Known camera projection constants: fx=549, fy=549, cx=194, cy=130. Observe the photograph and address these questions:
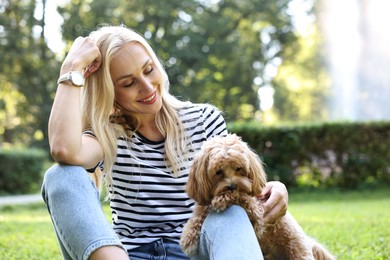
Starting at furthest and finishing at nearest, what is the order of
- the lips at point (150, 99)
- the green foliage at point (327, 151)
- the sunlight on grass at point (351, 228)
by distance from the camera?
the green foliage at point (327, 151), the sunlight on grass at point (351, 228), the lips at point (150, 99)

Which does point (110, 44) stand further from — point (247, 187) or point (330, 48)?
point (330, 48)

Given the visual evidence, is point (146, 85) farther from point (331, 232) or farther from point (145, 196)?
point (331, 232)

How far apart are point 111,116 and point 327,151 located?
11.1m

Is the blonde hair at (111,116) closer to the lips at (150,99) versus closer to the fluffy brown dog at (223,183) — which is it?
the lips at (150,99)

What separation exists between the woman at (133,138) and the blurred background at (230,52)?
25091mm

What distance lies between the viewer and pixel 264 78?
118 feet

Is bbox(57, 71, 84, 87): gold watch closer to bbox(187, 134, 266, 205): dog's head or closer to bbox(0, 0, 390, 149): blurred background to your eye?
bbox(187, 134, 266, 205): dog's head

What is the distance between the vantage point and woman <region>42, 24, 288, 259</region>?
3117 millimetres

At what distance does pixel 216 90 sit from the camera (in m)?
34.2

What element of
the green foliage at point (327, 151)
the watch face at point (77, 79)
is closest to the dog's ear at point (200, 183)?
the watch face at point (77, 79)

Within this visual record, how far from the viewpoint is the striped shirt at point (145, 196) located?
132 inches

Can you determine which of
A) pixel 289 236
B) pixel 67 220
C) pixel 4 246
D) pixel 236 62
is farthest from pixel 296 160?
pixel 236 62

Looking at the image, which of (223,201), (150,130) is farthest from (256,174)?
(150,130)

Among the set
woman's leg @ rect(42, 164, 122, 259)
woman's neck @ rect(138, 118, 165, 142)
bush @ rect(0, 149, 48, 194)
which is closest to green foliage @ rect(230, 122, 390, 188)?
bush @ rect(0, 149, 48, 194)
